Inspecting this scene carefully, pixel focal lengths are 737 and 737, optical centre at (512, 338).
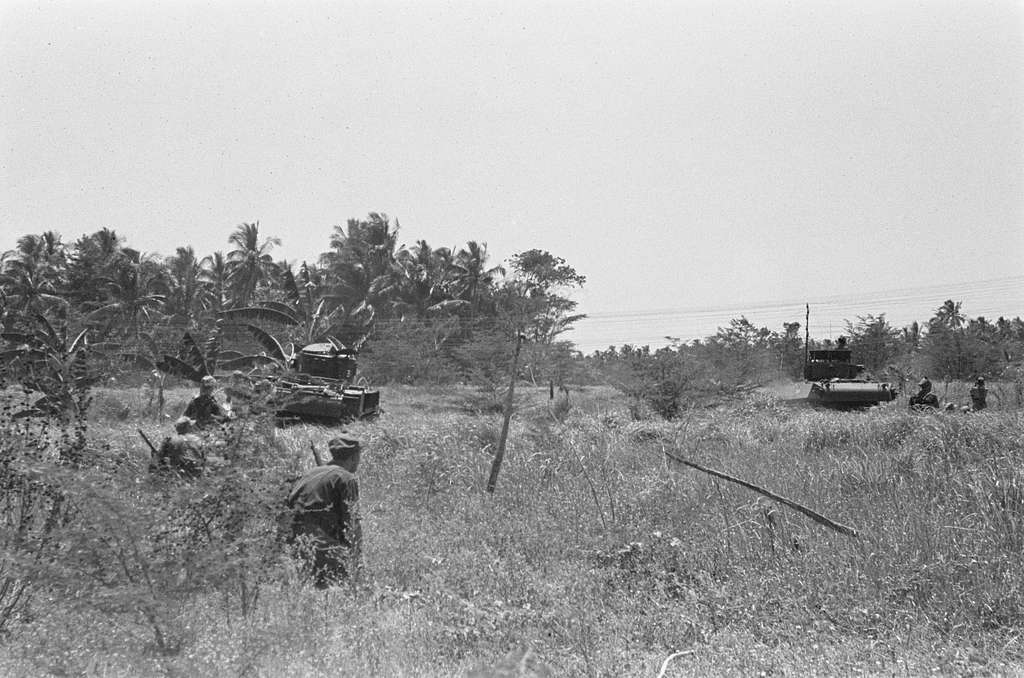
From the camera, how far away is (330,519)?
18.2 feet

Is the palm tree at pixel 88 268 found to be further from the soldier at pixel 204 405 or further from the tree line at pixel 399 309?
the soldier at pixel 204 405

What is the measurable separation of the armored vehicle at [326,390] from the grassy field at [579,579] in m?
7.41

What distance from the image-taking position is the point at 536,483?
30.3 ft

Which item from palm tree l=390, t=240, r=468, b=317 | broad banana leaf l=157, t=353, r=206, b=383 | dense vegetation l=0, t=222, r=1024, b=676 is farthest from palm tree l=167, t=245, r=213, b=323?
dense vegetation l=0, t=222, r=1024, b=676

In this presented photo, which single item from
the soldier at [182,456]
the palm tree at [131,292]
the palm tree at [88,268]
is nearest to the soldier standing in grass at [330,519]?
the soldier at [182,456]

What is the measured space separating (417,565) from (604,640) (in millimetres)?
2112

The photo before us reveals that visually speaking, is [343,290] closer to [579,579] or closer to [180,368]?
[180,368]

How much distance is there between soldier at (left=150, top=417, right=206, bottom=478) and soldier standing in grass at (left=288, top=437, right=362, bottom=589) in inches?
28.5

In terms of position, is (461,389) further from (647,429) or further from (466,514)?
(466,514)

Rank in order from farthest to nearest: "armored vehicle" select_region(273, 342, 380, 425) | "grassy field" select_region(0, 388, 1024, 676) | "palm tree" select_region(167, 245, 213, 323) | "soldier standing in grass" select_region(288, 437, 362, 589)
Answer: "palm tree" select_region(167, 245, 213, 323), "armored vehicle" select_region(273, 342, 380, 425), "soldier standing in grass" select_region(288, 437, 362, 589), "grassy field" select_region(0, 388, 1024, 676)

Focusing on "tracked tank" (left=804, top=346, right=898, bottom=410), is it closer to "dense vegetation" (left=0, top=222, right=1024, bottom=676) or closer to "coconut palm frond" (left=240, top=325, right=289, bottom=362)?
"dense vegetation" (left=0, top=222, right=1024, bottom=676)

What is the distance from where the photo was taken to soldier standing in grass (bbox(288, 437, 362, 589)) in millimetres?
5371

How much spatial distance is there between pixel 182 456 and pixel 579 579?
11.2ft

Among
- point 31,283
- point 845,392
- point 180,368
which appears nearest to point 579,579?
point 180,368
